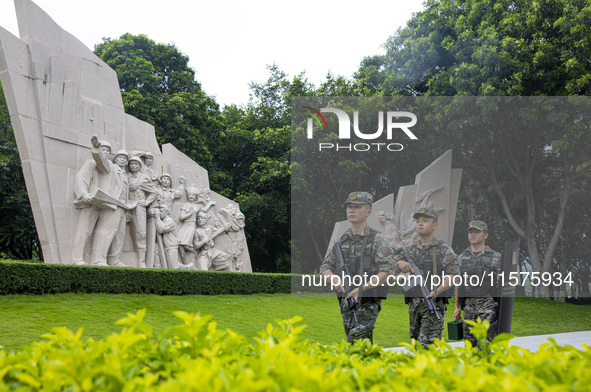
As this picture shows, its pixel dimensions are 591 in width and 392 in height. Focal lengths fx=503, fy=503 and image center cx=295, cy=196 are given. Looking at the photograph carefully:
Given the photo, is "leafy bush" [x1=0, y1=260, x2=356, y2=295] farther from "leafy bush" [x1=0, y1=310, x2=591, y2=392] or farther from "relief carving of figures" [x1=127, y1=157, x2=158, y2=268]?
"leafy bush" [x1=0, y1=310, x2=591, y2=392]

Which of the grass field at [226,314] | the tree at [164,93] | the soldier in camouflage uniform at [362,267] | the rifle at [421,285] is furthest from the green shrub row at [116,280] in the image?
the tree at [164,93]

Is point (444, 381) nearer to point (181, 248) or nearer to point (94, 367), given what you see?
point (94, 367)

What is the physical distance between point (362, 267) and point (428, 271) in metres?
1.24

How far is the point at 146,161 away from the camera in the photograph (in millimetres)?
12891

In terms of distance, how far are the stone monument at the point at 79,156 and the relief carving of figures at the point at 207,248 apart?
46.4 inches

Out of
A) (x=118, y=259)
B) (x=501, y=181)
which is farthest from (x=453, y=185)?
(x=118, y=259)

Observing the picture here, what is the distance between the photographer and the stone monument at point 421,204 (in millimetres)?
17453

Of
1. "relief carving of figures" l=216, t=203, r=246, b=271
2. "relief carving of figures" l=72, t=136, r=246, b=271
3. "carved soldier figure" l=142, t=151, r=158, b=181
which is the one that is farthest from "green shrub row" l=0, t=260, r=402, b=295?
"carved soldier figure" l=142, t=151, r=158, b=181

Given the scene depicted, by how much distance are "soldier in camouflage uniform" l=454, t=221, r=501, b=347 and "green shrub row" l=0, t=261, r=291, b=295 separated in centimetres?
680

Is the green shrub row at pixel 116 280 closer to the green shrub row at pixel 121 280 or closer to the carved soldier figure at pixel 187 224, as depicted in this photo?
the green shrub row at pixel 121 280

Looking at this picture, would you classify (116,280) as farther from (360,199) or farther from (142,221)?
(360,199)

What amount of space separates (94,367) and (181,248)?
1310 centimetres

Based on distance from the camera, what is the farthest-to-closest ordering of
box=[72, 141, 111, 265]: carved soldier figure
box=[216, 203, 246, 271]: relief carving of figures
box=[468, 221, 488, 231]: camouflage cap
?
box=[216, 203, 246, 271]: relief carving of figures → box=[72, 141, 111, 265]: carved soldier figure → box=[468, 221, 488, 231]: camouflage cap

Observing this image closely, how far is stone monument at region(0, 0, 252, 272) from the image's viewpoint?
10.4m
